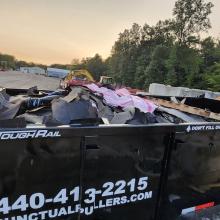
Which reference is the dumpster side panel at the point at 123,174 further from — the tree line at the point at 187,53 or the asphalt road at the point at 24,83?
the tree line at the point at 187,53

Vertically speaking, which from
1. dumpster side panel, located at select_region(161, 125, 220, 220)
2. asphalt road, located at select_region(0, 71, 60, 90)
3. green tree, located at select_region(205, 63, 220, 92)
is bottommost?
asphalt road, located at select_region(0, 71, 60, 90)

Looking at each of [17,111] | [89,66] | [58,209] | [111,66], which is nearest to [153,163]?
[58,209]

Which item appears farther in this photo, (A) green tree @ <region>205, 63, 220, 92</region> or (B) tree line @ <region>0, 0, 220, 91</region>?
(B) tree line @ <region>0, 0, 220, 91</region>

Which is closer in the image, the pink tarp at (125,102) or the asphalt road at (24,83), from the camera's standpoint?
the pink tarp at (125,102)

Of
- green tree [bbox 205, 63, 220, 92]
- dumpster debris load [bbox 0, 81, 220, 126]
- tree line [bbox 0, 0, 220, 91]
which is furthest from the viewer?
tree line [bbox 0, 0, 220, 91]

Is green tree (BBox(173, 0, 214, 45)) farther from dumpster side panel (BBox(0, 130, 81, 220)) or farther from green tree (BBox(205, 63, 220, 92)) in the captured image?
dumpster side panel (BBox(0, 130, 81, 220))

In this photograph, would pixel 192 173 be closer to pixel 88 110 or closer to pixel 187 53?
pixel 88 110

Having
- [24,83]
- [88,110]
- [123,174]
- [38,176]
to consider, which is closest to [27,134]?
[38,176]

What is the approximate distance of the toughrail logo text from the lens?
6.07 feet

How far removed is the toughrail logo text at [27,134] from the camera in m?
1.85

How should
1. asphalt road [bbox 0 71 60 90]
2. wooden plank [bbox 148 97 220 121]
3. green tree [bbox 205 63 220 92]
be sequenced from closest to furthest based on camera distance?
1. wooden plank [bbox 148 97 220 121]
2. asphalt road [bbox 0 71 60 90]
3. green tree [bbox 205 63 220 92]

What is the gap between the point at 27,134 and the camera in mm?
1922

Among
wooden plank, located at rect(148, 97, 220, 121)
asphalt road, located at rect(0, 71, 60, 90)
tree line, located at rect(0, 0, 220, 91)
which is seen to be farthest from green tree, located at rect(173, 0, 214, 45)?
wooden plank, located at rect(148, 97, 220, 121)

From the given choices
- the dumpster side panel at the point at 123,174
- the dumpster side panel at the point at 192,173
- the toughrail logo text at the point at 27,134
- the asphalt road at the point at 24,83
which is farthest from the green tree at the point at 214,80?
the toughrail logo text at the point at 27,134
